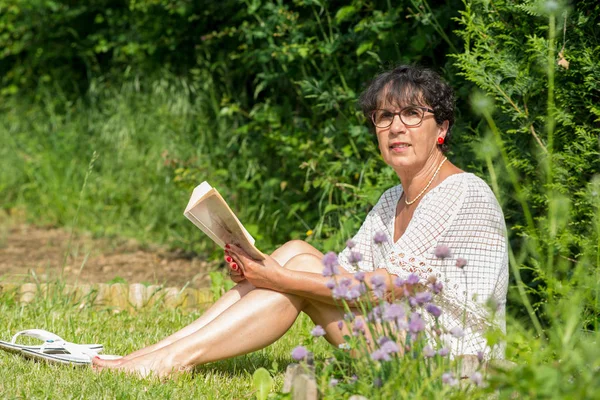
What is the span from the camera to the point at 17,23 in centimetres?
858

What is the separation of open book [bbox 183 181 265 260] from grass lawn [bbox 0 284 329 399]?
453 millimetres

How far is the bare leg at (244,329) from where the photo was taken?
3127 mm

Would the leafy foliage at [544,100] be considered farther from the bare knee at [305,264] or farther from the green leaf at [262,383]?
the green leaf at [262,383]

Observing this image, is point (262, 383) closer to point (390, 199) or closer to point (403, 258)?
point (403, 258)

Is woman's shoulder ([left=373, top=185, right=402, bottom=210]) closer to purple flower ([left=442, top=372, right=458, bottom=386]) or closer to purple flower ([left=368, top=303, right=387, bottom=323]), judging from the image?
purple flower ([left=368, top=303, right=387, bottom=323])

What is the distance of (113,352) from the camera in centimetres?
379

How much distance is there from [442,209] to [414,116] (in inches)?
15.8

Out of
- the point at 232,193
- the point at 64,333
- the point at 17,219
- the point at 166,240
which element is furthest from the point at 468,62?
the point at 17,219

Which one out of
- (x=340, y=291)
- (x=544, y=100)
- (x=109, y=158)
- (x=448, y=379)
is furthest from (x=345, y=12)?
(x=109, y=158)

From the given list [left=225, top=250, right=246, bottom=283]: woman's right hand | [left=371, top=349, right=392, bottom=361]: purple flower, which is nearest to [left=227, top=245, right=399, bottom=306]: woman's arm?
→ [left=225, top=250, right=246, bottom=283]: woman's right hand

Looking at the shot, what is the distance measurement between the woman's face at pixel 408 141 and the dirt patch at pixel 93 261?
2.43 meters

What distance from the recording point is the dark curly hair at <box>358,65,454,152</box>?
10.5 feet

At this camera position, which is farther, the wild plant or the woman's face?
the woman's face

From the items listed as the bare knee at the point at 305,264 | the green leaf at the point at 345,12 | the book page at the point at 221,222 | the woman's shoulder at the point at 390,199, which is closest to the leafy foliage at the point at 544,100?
the woman's shoulder at the point at 390,199
